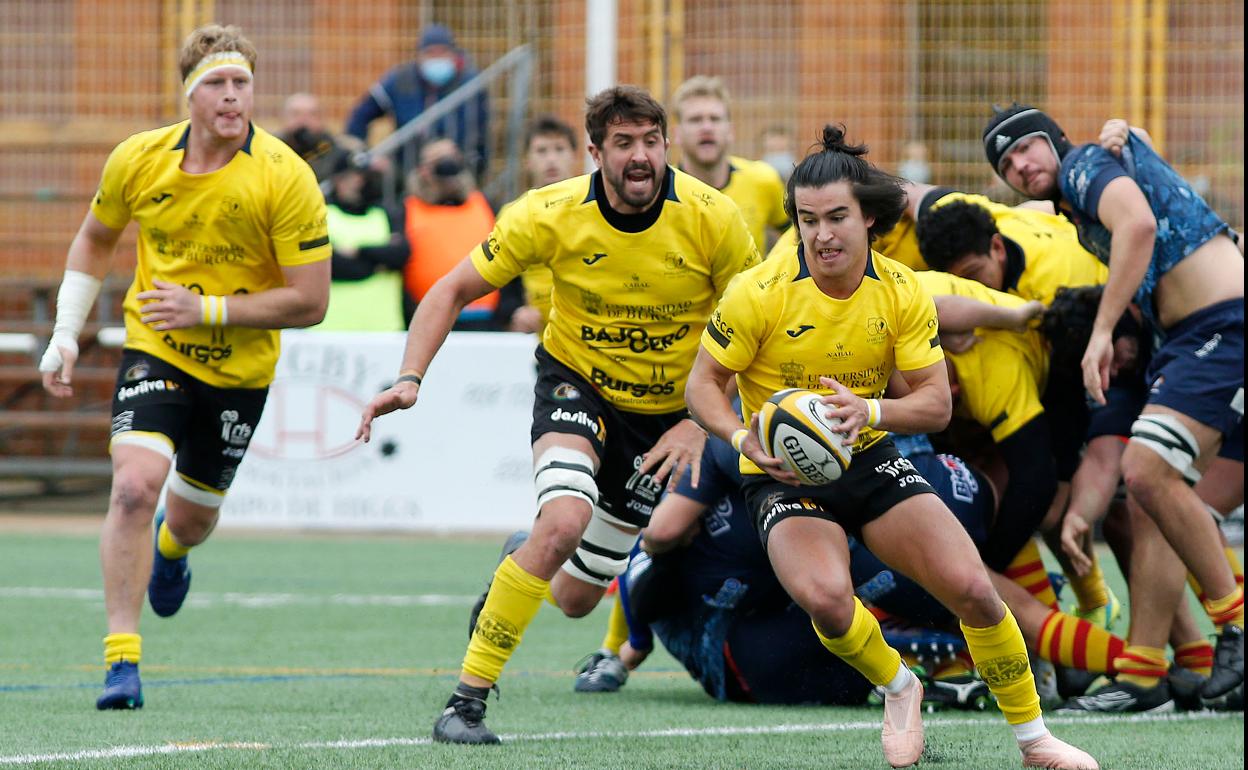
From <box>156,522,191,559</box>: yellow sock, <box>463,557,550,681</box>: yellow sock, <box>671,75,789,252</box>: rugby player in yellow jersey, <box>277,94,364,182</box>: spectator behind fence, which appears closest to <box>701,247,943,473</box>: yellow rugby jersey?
<box>463,557,550,681</box>: yellow sock

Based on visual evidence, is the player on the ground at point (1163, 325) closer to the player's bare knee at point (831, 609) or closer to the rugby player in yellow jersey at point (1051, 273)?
the rugby player in yellow jersey at point (1051, 273)

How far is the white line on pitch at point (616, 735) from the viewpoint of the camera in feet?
16.5

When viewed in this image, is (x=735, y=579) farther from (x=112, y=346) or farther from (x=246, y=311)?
(x=112, y=346)

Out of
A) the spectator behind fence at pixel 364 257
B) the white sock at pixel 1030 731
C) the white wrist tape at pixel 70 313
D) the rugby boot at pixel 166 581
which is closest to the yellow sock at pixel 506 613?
the white sock at pixel 1030 731

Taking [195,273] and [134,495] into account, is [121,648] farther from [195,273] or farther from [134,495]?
[195,273]

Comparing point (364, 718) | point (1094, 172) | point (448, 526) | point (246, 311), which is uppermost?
point (1094, 172)

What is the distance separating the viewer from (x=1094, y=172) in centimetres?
655

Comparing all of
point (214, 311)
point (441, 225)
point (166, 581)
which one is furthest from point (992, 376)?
point (441, 225)

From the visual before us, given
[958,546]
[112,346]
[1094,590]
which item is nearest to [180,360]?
[958,546]

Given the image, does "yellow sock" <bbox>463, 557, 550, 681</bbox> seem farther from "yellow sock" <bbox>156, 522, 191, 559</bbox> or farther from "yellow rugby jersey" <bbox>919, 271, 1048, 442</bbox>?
"yellow sock" <bbox>156, 522, 191, 559</bbox>

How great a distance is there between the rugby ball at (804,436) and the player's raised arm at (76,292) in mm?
2910

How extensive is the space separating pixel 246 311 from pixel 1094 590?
3331mm

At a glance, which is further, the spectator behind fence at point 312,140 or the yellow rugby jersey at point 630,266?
the spectator behind fence at point 312,140

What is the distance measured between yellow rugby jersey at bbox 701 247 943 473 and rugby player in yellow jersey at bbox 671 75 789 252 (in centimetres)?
384
